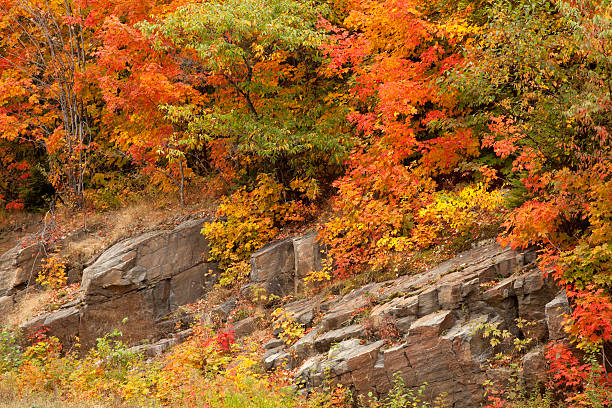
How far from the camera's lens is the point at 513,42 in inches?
364

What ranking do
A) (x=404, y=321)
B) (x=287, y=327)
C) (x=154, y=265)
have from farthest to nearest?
(x=154, y=265) < (x=287, y=327) < (x=404, y=321)

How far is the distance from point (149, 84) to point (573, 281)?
39.9 feet

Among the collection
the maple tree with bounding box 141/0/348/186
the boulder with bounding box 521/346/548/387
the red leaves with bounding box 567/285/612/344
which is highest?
the maple tree with bounding box 141/0/348/186

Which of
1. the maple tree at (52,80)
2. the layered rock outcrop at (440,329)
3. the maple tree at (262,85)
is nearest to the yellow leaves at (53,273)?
the maple tree at (52,80)

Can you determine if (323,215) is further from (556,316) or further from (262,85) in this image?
(556,316)

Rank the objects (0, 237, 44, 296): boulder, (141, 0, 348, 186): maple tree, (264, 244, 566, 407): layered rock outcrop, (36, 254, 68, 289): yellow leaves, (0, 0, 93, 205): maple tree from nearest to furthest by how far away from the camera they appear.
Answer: (264, 244, 566, 407): layered rock outcrop
(141, 0, 348, 186): maple tree
(36, 254, 68, 289): yellow leaves
(0, 237, 44, 296): boulder
(0, 0, 93, 205): maple tree

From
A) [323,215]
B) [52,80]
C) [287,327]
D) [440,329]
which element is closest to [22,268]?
[52,80]

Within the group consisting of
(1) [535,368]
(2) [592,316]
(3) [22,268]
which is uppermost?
(3) [22,268]

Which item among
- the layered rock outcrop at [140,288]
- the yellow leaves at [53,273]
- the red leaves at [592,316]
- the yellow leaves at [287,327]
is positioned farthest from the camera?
the yellow leaves at [53,273]

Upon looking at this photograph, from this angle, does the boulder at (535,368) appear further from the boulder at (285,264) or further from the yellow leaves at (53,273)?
the yellow leaves at (53,273)

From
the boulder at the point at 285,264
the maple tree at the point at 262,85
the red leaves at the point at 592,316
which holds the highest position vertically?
the maple tree at the point at 262,85

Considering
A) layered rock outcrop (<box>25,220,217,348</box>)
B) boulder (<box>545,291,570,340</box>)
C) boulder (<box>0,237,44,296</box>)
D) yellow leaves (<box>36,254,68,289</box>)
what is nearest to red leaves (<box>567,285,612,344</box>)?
boulder (<box>545,291,570,340</box>)

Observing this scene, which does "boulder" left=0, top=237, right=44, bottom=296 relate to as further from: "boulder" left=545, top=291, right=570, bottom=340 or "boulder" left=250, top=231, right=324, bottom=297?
"boulder" left=545, top=291, right=570, bottom=340

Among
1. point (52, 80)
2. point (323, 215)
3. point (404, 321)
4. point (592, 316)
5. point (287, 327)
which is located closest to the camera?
point (592, 316)
